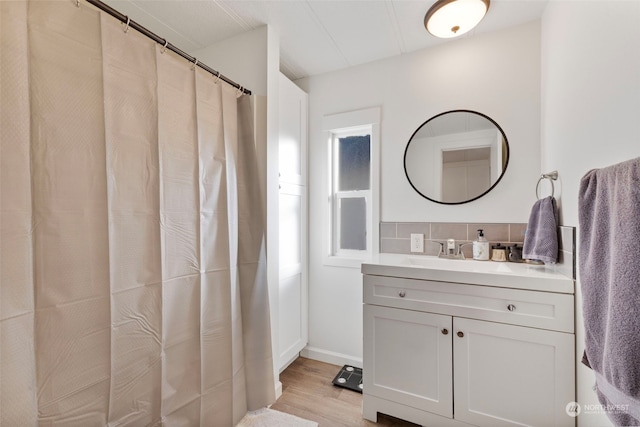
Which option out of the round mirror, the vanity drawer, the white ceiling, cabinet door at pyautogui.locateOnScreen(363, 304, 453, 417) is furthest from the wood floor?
the white ceiling

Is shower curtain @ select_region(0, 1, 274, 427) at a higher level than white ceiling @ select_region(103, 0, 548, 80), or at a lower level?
lower

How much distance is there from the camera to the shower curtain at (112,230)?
30.0 inches

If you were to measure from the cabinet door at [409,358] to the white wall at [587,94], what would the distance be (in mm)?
538

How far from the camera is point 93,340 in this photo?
92 centimetres

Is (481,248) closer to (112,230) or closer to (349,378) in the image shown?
(349,378)

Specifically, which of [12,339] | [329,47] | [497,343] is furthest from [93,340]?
[329,47]

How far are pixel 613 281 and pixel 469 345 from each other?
0.82 m

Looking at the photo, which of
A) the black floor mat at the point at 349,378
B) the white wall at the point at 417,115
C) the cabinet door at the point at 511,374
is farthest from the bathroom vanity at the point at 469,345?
the white wall at the point at 417,115

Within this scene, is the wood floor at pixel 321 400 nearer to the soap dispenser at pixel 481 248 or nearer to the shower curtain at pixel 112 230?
the shower curtain at pixel 112 230

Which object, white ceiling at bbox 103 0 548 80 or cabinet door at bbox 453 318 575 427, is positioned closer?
cabinet door at bbox 453 318 575 427

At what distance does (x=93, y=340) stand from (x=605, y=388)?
163 centimetres

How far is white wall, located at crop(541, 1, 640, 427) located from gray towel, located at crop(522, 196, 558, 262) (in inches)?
2.0

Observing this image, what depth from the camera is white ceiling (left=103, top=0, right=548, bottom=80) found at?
150 centimetres

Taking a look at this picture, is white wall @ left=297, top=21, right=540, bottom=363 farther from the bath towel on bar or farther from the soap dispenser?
the bath towel on bar
